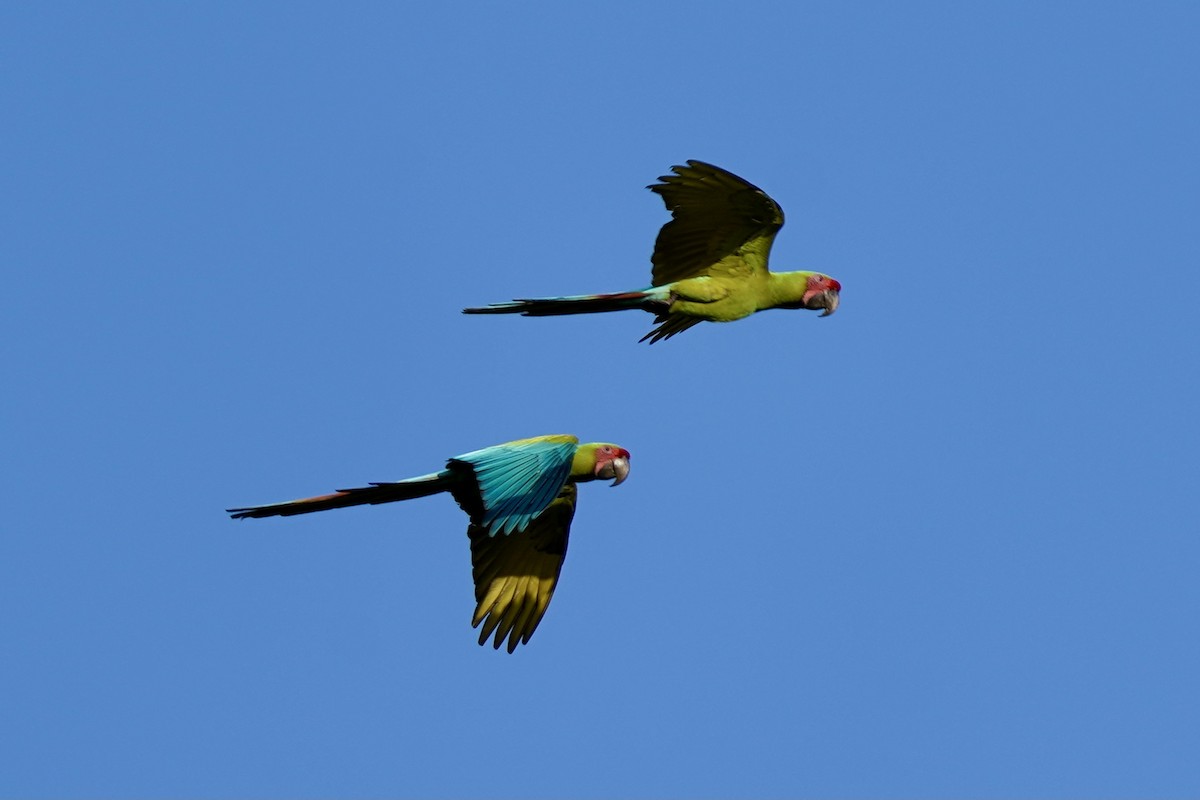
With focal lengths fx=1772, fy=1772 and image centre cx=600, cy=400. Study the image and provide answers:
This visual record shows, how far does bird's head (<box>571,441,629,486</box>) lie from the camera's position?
48.3 ft

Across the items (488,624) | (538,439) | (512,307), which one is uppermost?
(512,307)

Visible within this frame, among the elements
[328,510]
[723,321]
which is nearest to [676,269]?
[723,321]

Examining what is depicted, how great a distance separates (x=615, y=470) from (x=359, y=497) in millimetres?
2396

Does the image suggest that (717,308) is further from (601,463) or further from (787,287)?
(601,463)

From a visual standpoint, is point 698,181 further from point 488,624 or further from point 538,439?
point 488,624

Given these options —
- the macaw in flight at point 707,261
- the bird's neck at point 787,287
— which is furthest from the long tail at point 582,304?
the bird's neck at point 787,287

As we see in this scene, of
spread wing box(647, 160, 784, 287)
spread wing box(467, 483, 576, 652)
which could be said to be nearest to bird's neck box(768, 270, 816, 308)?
spread wing box(647, 160, 784, 287)

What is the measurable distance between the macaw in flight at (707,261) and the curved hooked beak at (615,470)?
1.32 m

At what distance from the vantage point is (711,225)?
15.4 metres

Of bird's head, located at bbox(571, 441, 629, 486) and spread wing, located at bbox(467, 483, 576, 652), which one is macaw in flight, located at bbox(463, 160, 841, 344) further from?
spread wing, located at bbox(467, 483, 576, 652)

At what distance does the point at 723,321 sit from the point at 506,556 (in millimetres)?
2875

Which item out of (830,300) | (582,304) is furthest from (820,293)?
(582,304)

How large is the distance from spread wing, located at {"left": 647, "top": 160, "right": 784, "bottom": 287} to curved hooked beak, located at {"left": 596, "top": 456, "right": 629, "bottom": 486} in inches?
68.4

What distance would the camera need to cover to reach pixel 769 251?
1567 cm
